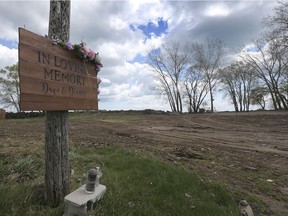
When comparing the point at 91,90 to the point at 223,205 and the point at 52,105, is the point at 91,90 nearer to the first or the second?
the point at 52,105

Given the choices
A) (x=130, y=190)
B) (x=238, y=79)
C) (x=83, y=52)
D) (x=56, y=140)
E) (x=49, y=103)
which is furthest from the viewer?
(x=238, y=79)

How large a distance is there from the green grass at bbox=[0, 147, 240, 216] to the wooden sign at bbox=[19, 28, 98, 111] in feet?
3.68

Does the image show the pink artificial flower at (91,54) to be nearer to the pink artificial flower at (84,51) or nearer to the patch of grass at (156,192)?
the pink artificial flower at (84,51)

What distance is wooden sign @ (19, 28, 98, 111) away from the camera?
244 centimetres

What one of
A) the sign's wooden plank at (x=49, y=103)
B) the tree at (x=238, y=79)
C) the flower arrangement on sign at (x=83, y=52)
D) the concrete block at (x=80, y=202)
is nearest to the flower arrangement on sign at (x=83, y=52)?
the flower arrangement on sign at (x=83, y=52)

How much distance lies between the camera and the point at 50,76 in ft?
9.01

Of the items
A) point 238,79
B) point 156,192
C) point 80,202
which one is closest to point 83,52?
point 80,202

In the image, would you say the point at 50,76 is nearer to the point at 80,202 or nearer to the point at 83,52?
the point at 83,52

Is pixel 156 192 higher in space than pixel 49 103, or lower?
lower

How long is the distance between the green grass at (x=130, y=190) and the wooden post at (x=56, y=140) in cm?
19

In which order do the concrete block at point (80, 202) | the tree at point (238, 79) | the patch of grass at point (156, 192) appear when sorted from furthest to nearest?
1. the tree at point (238, 79)
2. the patch of grass at point (156, 192)
3. the concrete block at point (80, 202)

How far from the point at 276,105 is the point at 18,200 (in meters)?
35.1

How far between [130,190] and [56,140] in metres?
1.25

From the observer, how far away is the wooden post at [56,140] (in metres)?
2.84
